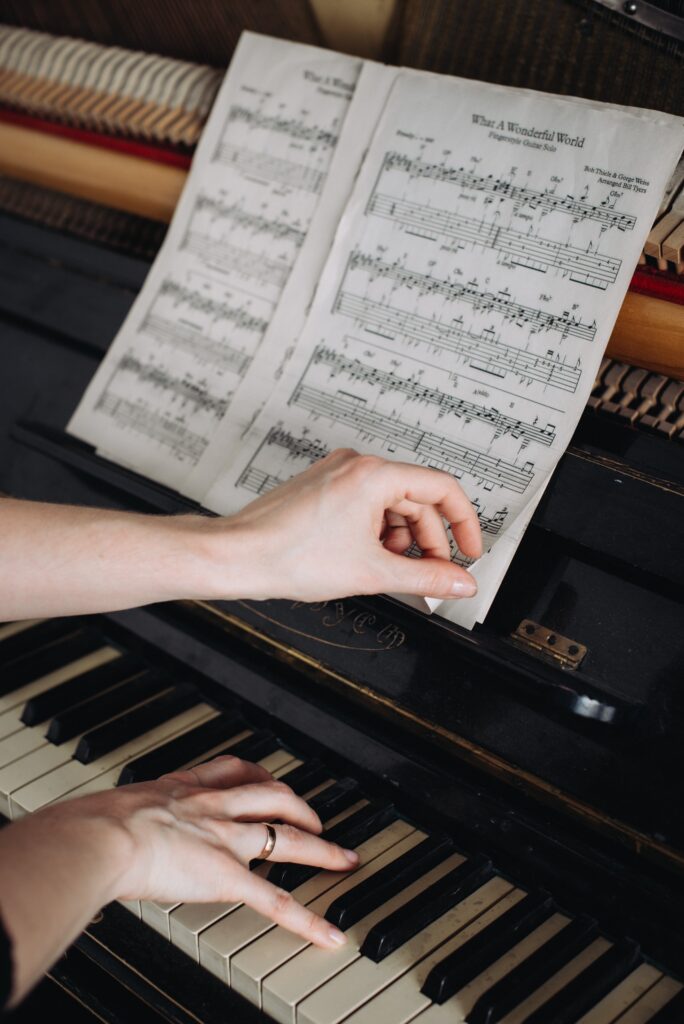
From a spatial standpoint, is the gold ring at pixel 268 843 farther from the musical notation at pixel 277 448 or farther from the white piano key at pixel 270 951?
the musical notation at pixel 277 448

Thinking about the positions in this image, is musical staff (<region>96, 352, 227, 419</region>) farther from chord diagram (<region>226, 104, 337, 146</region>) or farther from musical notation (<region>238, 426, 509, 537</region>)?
chord diagram (<region>226, 104, 337, 146</region>)

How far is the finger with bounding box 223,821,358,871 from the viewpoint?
4.09 feet

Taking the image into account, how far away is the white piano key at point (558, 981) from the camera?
115 centimetres

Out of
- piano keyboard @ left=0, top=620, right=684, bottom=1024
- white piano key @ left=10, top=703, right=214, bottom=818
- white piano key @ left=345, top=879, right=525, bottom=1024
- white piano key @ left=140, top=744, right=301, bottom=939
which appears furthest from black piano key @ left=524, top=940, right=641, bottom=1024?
white piano key @ left=10, top=703, right=214, bottom=818

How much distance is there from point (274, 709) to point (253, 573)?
397 mm

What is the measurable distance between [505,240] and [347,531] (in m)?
0.52

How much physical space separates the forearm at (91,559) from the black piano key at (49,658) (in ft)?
0.82

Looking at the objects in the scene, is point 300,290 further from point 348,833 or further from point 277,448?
point 348,833

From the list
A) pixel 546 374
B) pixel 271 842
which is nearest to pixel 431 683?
pixel 271 842

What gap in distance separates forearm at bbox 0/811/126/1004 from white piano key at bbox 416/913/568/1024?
1.36 feet

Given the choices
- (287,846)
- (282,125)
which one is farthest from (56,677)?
(282,125)

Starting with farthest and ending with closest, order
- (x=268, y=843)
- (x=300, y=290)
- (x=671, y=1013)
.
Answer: (x=300, y=290) < (x=268, y=843) < (x=671, y=1013)

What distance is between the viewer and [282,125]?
65.8 inches

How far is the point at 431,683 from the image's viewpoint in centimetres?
145
